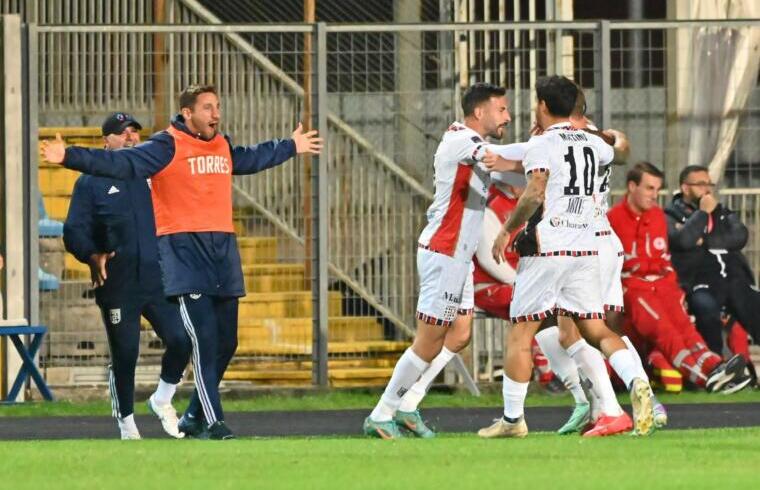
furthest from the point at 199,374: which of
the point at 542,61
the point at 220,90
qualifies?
the point at 542,61

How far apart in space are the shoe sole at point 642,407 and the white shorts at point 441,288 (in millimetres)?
1273

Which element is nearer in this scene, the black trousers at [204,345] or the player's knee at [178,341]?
the black trousers at [204,345]

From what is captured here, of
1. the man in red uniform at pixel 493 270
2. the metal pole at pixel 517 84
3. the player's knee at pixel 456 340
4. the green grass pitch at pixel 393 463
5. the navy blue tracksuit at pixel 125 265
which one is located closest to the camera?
the green grass pitch at pixel 393 463

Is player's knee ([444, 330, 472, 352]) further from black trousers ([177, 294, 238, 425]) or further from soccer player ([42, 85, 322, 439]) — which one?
black trousers ([177, 294, 238, 425])

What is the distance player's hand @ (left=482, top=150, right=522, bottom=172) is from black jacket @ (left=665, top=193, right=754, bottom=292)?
5.84 metres

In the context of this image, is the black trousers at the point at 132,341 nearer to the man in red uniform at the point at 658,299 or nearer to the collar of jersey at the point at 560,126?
the collar of jersey at the point at 560,126

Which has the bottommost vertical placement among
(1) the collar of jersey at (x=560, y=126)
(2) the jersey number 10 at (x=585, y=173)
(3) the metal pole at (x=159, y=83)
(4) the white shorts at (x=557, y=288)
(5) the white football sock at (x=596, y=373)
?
(5) the white football sock at (x=596, y=373)

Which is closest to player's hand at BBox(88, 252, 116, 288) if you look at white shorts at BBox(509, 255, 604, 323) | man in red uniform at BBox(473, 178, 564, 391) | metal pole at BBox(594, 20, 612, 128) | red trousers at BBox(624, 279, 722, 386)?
white shorts at BBox(509, 255, 604, 323)

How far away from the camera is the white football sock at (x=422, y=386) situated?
12.5 metres

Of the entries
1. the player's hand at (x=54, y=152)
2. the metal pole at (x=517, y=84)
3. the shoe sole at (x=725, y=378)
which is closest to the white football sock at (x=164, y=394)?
the player's hand at (x=54, y=152)

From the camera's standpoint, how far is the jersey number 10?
38.5ft

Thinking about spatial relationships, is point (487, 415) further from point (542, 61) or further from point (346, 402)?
point (542, 61)

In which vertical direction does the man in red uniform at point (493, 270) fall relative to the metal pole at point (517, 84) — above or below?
below

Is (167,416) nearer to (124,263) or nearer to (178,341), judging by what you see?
(178,341)
